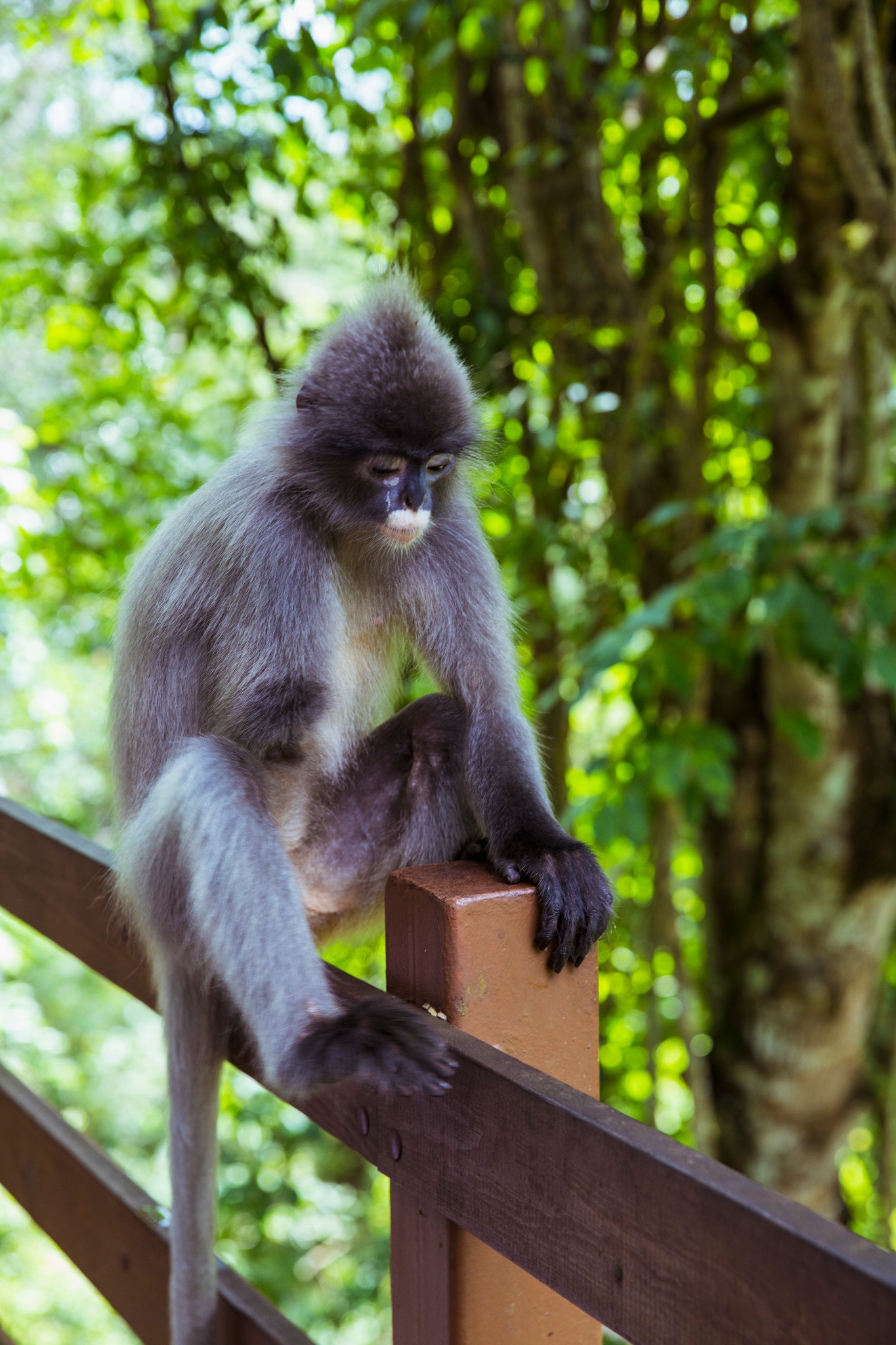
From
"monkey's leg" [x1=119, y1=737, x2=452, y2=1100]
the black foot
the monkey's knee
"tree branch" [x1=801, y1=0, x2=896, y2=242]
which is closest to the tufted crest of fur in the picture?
the monkey's knee

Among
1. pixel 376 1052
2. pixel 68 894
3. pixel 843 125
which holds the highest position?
pixel 843 125

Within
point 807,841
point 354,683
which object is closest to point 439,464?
point 354,683

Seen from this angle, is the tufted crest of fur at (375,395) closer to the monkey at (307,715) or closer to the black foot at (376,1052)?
the monkey at (307,715)

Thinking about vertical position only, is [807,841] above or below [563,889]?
below

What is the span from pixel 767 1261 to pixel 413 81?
13.5 feet

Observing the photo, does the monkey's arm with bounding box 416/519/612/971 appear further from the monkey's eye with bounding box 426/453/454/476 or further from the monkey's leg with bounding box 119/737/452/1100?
the monkey's leg with bounding box 119/737/452/1100

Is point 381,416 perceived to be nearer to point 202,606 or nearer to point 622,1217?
point 202,606

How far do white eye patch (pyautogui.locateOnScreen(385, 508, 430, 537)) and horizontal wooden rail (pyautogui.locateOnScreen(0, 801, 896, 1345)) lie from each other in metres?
1.03

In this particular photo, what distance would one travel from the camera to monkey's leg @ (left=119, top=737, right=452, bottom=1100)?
56.6 inches

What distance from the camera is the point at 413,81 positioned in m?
4.08

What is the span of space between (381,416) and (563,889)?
2.91 ft

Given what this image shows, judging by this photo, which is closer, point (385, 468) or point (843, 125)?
point (385, 468)

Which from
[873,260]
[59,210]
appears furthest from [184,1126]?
[59,210]

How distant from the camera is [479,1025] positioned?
1235mm
